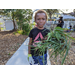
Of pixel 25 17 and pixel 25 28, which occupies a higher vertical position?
pixel 25 17

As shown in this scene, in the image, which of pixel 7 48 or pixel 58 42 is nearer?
pixel 58 42

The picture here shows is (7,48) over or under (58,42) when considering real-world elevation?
under

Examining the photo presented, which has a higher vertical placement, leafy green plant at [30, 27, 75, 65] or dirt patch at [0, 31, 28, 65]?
leafy green plant at [30, 27, 75, 65]

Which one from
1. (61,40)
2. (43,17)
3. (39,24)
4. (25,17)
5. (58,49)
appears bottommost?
(58,49)

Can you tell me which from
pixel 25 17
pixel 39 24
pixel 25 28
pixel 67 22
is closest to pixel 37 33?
pixel 39 24

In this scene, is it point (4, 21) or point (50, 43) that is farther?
point (4, 21)

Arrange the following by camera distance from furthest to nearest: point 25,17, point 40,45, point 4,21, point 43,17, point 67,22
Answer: point 67,22 → point 4,21 → point 25,17 → point 43,17 → point 40,45

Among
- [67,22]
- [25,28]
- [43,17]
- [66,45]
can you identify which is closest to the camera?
[66,45]

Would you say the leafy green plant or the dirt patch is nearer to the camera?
the leafy green plant

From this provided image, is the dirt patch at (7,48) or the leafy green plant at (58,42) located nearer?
the leafy green plant at (58,42)

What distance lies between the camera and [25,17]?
360 inches

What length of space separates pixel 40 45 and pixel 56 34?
0.34 m

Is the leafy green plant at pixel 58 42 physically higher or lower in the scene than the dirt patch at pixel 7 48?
higher

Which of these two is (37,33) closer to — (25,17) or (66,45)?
(66,45)
